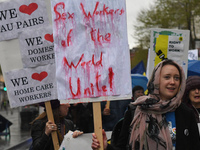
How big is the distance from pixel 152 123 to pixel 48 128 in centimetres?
136

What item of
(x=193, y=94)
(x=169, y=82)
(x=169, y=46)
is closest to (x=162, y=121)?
(x=169, y=82)

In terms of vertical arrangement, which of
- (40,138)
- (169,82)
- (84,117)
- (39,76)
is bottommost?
(84,117)

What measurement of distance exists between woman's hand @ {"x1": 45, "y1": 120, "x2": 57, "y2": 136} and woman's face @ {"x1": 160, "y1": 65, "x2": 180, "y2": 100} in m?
1.34

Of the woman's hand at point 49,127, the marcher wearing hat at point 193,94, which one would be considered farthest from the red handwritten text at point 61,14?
the marcher wearing hat at point 193,94

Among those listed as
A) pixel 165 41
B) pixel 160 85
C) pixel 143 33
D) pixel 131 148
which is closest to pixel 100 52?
pixel 160 85

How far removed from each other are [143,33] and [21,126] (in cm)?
1644

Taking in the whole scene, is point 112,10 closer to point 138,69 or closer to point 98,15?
point 98,15

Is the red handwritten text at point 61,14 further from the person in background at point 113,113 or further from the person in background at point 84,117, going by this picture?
the person in background at point 84,117

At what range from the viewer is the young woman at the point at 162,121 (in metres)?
3.12

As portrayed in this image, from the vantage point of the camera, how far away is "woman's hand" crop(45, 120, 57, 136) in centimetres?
409

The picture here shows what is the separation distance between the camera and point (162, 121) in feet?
10.4

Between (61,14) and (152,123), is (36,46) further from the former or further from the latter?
(152,123)

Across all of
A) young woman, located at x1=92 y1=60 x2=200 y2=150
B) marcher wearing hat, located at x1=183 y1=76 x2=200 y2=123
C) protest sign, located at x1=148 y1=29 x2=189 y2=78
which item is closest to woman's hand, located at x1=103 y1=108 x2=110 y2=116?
protest sign, located at x1=148 y1=29 x2=189 y2=78

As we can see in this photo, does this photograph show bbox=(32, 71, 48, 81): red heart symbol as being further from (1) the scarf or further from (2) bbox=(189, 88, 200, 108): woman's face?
(2) bbox=(189, 88, 200, 108): woman's face
